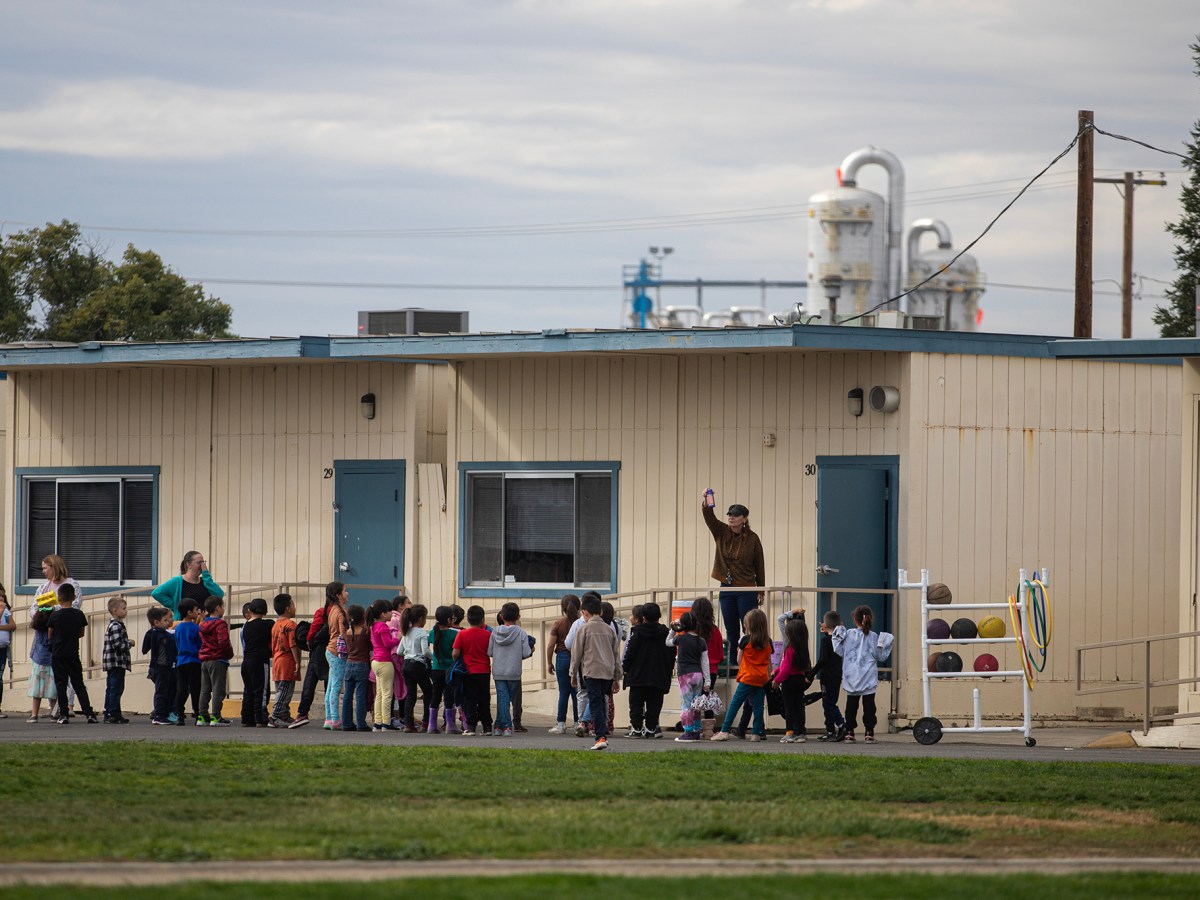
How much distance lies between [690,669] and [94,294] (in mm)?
29723

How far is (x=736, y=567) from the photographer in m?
18.6

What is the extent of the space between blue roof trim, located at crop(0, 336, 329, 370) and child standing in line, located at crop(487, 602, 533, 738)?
186 inches

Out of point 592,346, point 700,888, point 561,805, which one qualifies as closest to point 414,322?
point 592,346

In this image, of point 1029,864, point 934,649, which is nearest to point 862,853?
point 1029,864

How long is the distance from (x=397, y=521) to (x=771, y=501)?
4.53 meters

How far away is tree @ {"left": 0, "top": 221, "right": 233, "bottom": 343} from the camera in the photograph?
1718 inches

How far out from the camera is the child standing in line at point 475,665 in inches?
699

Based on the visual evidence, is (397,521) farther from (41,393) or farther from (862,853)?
(862,853)

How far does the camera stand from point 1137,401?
65.3ft

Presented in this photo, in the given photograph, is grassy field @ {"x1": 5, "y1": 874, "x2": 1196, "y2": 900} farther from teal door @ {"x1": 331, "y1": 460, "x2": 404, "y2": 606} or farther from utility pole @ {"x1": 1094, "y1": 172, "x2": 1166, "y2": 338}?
utility pole @ {"x1": 1094, "y1": 172, "x2": 1166, "y2": 338}

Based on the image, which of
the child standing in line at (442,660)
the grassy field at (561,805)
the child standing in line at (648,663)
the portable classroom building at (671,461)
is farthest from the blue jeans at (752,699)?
the child standing in line at (442,660)

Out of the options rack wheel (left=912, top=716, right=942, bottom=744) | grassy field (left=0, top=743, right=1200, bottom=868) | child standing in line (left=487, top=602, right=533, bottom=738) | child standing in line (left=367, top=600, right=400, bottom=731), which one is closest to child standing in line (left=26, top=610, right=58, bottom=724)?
child standing in line (left=367, top=600, right=400, bottom=731)

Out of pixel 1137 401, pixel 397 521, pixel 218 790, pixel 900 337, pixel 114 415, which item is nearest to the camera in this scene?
pixel 218 790

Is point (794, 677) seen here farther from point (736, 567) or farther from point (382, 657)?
point (382, 657)
